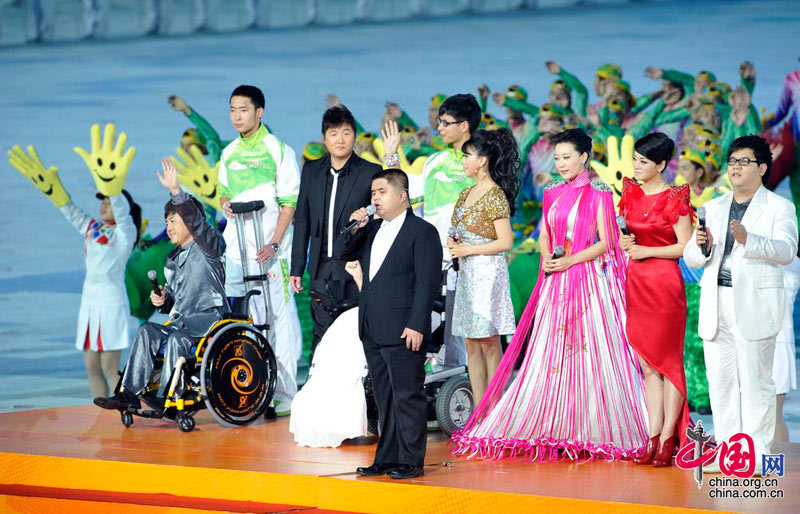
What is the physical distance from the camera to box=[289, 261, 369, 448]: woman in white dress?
5172mm

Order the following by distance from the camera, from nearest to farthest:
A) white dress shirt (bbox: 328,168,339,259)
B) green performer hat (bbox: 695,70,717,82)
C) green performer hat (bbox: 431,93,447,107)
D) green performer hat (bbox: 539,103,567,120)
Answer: white dress shirt (bbox: 328,168,339,259), green performer hat (bbox: 695,70,717,82), green performer hat (bbox: 539,103,567,120), green performer hat (bbox: 431,93,447,107)

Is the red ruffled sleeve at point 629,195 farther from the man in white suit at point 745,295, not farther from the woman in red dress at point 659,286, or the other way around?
the man in white suit at point 745,295

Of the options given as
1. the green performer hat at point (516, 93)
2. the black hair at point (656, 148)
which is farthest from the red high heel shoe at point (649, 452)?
the green performer hat at point (516, 93)

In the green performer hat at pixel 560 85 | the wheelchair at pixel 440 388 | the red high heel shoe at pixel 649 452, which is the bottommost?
the red high heel shoe at pixel 649 452

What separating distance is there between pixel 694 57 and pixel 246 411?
5812mm

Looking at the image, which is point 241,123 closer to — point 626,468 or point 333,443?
point 333,443

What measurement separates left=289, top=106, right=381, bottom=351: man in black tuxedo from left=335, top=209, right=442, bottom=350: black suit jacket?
0.90 m

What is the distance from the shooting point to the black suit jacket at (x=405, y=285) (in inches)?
176

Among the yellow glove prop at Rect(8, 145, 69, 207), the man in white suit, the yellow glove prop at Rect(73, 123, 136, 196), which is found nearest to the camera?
the man in white suit

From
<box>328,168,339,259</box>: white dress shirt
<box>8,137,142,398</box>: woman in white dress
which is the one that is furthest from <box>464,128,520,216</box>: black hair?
<box>8,137,142,398</box>: woman in white dress

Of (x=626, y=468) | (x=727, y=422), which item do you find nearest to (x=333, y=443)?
(x=626, y=468)

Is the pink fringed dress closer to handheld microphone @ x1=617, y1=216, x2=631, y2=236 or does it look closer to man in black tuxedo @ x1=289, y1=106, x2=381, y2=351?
handheld microphone @ x1=617, y1=216, x2=631, y2=236

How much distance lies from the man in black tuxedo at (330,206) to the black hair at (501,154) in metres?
0.60

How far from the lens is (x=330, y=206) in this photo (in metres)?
5.51
